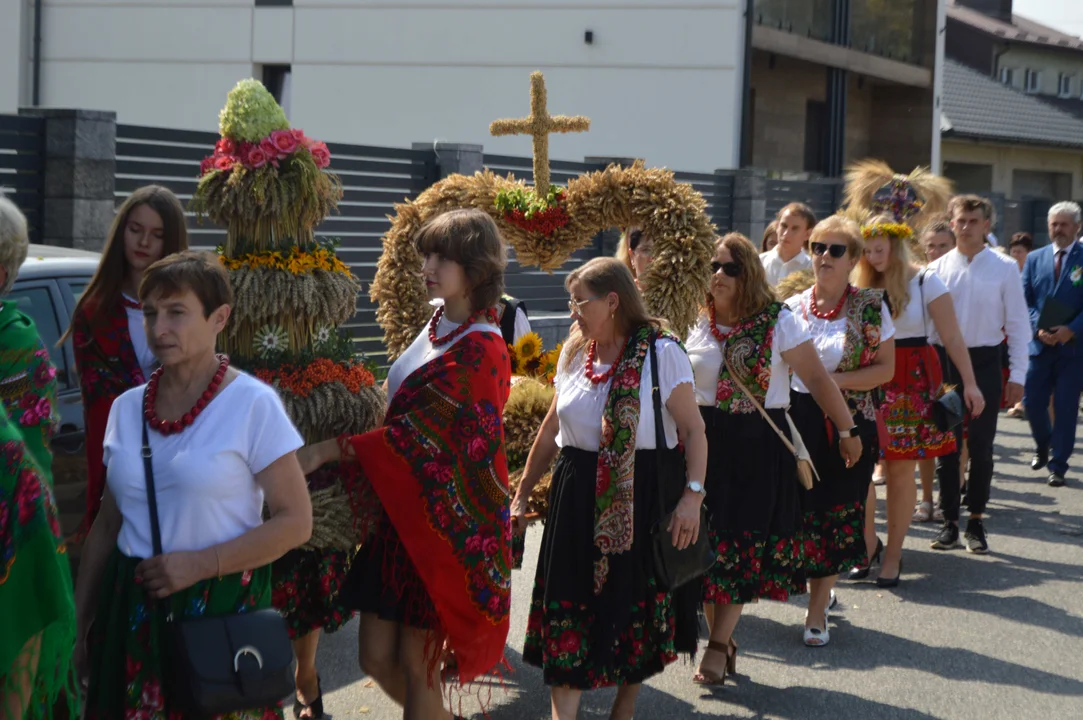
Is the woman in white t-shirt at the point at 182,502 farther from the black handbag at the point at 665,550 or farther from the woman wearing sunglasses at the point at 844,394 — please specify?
the woman wearing sunglasses at the point at 844,394

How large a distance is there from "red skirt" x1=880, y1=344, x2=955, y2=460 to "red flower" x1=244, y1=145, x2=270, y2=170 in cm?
450

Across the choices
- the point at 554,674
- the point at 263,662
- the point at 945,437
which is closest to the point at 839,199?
the point at 945,437

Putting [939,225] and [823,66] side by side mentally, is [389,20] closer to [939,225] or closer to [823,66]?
[823,66]

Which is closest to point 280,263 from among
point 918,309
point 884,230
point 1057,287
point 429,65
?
point 884,230

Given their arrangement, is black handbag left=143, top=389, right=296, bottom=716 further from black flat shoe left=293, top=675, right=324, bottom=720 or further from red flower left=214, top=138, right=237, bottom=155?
black flat shoe left=293, top=675, right=324, bottom=720

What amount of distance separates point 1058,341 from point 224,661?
362 inches

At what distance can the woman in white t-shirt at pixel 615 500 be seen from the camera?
15.6ft

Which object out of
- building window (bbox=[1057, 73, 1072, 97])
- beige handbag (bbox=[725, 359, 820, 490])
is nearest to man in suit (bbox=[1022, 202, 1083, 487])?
beige handbag (bbox=[725, 359, 820, 490])

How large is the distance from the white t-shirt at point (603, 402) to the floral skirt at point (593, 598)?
6 cm

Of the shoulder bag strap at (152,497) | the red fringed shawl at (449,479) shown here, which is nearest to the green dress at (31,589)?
the shoulder bag strap at (152,497)

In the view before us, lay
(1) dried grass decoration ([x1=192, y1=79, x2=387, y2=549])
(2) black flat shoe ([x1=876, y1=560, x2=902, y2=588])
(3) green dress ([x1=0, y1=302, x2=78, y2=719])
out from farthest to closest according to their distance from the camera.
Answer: (2) black flat shoe ([x1=876, y1=560, x2=902, y2=588]) → (1) dried grass decoration ([x1=192, y1=79, x2=387, y2=549]) → (3) green dress ([x1=0, y1=302, x2=78, y2=719])

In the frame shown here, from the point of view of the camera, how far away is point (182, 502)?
3.23 meters

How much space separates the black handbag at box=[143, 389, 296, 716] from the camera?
3.08 meters

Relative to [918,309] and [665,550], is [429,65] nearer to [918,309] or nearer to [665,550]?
[918,309]
